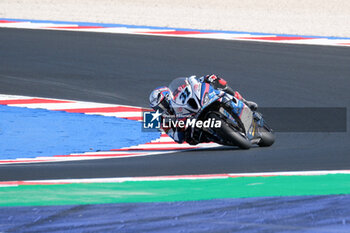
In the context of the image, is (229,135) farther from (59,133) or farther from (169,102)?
(59,133)

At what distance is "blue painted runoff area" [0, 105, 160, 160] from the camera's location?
33.8 ft

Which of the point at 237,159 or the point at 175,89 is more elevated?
the point at 175,89

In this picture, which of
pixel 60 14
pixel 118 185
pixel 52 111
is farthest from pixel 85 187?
pixel 60 14

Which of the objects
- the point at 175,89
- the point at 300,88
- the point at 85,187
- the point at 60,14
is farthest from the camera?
the point at 60,14

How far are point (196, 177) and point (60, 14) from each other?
12.5 meters

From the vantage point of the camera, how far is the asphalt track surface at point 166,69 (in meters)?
13.4

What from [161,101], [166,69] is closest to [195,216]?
[161,101]

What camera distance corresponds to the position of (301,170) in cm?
822

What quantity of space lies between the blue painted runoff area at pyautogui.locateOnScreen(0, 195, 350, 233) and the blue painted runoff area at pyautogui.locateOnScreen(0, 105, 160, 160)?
12.1ft

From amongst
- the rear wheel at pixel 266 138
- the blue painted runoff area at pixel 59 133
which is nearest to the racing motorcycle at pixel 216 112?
the rear wheel at pixel 266 138

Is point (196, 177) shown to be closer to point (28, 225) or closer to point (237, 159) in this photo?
point (237, 159)

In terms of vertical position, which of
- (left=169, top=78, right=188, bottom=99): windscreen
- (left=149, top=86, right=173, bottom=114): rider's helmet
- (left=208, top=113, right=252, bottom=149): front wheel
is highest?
(left=169, top=78, right=188, bottom=99): windscreen

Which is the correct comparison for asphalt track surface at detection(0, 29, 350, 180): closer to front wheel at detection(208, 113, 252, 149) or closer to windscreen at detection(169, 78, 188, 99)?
front wheel at detection(208, 113, 252, 149)

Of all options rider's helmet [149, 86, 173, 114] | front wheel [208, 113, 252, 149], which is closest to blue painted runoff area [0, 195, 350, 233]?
front wheel [208, 113, 252, 149]
